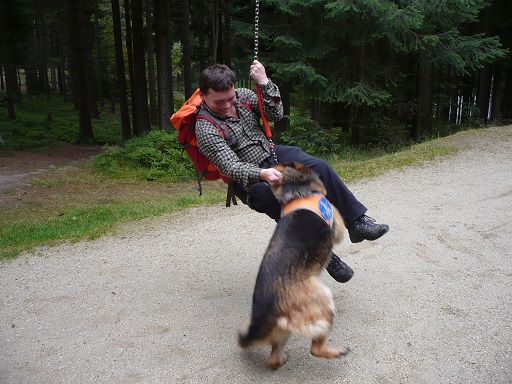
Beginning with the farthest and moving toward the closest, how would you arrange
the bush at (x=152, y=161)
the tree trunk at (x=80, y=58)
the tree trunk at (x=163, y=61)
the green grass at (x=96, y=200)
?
the tree trunk at (x=80, y=58)
the tree trunk at (x=163, y=61)
the bush at (x=152, y=161)
the green grass at (x=96, y=200)

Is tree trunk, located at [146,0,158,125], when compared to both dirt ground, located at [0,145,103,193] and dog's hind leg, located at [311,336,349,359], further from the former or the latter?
dog's hind leg, located at [311,336,349,359]

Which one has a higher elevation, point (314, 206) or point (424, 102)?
point (424, 102)

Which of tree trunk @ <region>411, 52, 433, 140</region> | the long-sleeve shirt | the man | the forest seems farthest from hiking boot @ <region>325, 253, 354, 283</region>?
tree trunk @ <region>411, 52, 433, 140</region>

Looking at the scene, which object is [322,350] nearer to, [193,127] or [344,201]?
[344,201]

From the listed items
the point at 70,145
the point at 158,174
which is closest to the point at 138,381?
the point at 158,174

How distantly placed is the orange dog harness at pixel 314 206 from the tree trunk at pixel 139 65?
15114 millimetres

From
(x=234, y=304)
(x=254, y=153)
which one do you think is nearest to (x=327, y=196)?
(x=254, y=153)

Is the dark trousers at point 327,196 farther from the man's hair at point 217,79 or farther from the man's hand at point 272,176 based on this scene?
the man's hair at point 217,79

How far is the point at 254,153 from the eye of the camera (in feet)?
13.7

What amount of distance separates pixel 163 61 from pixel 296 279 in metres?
15.3

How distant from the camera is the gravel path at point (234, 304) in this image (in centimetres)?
343

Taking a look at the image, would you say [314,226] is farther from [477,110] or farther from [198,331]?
[477,110]

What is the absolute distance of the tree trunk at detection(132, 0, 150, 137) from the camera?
17375 mm

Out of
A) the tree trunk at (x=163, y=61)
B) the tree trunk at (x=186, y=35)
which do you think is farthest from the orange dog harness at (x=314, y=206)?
the tree trunk at (x=186, y=35)
